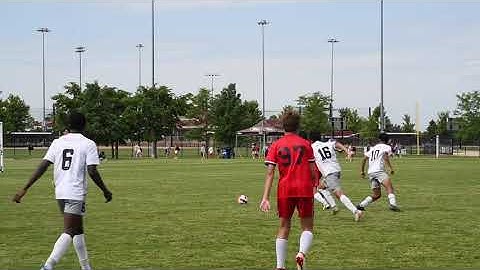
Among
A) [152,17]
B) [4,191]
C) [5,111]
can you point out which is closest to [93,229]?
[4,191]

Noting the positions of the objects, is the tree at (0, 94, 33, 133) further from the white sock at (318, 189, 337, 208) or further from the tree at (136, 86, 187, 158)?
the white sock at (318, 189, 337, 208)

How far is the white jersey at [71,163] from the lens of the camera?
838 centimetres

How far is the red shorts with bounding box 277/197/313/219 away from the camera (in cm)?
882

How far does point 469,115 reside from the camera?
278ft

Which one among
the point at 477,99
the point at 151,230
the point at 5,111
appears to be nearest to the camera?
the point at 151,230

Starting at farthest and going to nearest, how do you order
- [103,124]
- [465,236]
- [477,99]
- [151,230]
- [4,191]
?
1. [477,99]
2. [103,124]
3. [4,191]
4. [151,230]
5. [465,236]

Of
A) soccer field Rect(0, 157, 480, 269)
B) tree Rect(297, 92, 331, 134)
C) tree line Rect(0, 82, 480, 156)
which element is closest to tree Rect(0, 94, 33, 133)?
tree line Rect(0, 82, 480, 156)

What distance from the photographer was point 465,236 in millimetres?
12469

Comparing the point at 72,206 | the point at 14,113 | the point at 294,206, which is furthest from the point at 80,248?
the point at 14,113

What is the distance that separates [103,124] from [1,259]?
67.8 meters

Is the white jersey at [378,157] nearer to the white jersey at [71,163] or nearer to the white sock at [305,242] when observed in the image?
the white sock at [305,242]

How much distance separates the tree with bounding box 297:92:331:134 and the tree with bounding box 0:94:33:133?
128 ft

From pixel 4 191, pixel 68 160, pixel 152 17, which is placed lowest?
pixel 4 191

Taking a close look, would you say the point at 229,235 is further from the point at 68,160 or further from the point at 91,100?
the point at 91,100
